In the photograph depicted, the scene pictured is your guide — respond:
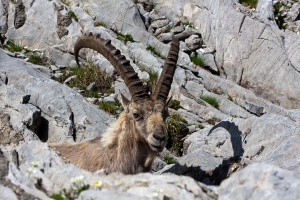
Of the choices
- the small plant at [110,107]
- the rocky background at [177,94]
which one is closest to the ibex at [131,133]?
the rocky background at [177,94]

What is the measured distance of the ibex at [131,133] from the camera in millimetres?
11461

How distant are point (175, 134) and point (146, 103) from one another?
5.06m

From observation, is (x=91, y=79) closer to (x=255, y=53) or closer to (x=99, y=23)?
(x=99, y=23)

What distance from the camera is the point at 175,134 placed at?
1655cm

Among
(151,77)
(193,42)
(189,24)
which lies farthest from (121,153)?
(189,24)

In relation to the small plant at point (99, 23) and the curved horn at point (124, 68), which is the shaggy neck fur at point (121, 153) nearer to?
the curved horn at point (124, 68)

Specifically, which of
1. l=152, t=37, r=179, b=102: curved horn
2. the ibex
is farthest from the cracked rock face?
l=152, t=37, r=179, b=102: curved horn

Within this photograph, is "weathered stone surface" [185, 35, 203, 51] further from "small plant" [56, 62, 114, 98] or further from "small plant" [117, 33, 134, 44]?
"small plant" [56, 62, 114, 98]

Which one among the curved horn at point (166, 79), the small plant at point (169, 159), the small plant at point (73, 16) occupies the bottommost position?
the small plant at point (169, 159)

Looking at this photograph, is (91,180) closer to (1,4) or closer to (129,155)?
(129,155)

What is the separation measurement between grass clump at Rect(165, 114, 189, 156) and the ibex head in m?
4.49

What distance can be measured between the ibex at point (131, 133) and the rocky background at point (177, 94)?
4.31 ft

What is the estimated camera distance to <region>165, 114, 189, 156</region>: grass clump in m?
16.3

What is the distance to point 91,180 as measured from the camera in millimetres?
6879
